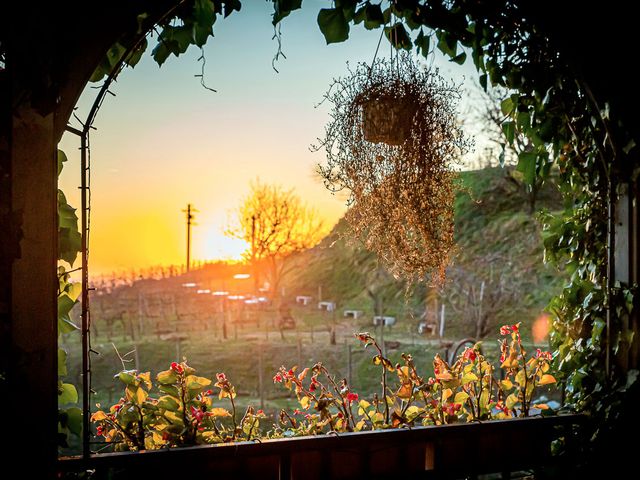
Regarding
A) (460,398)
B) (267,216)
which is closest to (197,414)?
(460,398)

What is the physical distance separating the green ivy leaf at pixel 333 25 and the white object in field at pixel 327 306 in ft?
42.8

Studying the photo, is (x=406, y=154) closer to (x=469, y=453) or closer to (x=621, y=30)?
(x=621, y=30)

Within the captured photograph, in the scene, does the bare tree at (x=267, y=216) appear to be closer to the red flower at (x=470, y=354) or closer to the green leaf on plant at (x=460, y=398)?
the red flower at (x=470, y=354)

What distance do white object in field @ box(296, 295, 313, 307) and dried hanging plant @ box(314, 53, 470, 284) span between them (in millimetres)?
13648

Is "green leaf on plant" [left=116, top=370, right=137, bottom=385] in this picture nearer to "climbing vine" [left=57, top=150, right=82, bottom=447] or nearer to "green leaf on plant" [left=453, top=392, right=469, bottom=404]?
"climbing vine" [left=57, top=150, right=82, bottom=447]

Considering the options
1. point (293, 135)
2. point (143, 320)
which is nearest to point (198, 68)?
point (293, 135)

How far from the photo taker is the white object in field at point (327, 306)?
586 inches

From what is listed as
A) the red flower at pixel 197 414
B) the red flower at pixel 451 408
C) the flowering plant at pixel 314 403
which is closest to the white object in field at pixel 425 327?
the flowering plant at pixel 314 403

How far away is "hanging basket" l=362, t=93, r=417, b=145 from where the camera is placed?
2.04 meters

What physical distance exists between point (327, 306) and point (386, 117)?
13.2m

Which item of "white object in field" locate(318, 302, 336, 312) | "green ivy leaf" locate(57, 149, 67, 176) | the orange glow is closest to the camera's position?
"green ivy leaf" locate(57, 149, 67, 176)

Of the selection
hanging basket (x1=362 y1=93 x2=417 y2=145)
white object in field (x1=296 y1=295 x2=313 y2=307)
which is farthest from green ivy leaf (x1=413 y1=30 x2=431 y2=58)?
white object in field (x1=296 y1=295 x2=313 y2=307)

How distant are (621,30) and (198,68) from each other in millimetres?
1379

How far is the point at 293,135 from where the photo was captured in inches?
146
